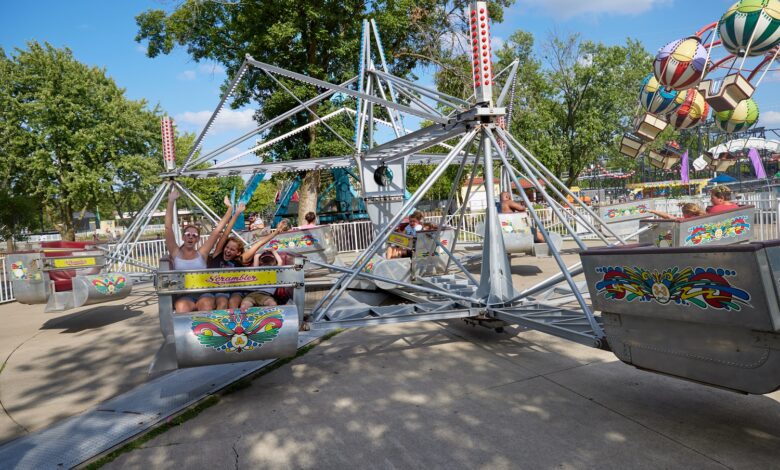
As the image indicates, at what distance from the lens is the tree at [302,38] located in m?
18.4

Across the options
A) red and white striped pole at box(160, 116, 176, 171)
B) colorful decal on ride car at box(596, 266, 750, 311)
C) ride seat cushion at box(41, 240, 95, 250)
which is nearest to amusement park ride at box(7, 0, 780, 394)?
colorful decal on ride car at box(596, 266, 750, 311)

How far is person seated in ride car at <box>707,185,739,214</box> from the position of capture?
7.16 m

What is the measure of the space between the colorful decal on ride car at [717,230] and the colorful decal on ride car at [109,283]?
332 inches

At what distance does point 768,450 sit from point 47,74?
30.7 m

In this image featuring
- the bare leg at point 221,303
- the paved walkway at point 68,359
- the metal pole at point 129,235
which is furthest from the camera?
the metal pole at point 129,235

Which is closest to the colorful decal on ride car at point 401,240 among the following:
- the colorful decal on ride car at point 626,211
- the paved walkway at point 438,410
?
the paved walkway at point 438,410

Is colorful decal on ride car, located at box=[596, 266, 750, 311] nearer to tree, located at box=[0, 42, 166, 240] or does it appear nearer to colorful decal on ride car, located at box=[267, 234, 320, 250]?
colorful decal on ride car, located at box=[267, 234, 320, 250]

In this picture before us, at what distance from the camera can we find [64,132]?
84.2ft

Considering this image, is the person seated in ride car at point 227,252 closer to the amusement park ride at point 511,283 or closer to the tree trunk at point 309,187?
the amusement park ride at point 511,283

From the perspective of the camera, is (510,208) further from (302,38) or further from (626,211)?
(302,38)

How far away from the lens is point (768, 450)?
308 centimetres

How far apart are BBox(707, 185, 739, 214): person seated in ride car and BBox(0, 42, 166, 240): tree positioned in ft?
89.9

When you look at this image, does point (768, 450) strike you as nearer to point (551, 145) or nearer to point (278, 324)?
point (278, 324)

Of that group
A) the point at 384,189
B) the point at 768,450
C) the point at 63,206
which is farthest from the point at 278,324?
the point at 63,206
